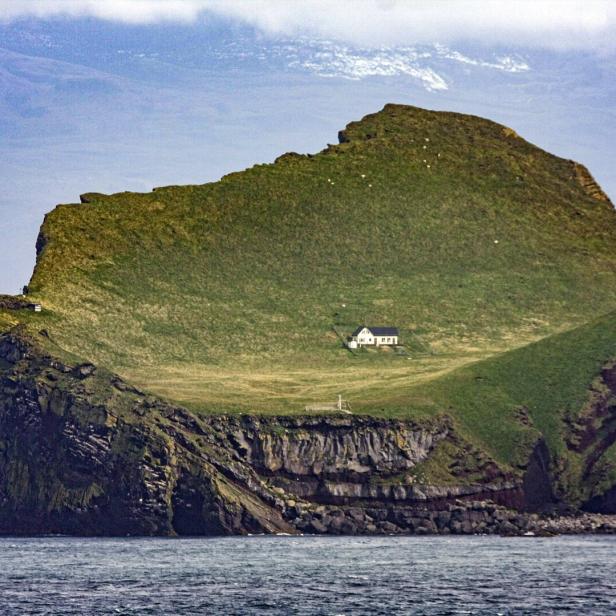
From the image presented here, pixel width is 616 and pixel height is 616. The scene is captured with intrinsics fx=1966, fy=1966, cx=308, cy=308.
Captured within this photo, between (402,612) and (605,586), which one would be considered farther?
(605,586)

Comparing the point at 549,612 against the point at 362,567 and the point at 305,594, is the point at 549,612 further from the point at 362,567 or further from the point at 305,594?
the point at 362,567

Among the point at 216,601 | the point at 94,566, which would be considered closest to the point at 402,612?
the point at 216,601

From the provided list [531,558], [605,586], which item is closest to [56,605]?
[605,586]

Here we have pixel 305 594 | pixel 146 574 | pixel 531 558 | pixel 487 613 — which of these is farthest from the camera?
pixel 531 558

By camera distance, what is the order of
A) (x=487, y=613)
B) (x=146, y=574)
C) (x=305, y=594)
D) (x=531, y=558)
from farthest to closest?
(x=531, y=558)
(x=146, y=574)
(x=305, y=594)
(x=487, y=613)

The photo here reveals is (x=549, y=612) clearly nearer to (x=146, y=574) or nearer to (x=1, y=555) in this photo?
(x=146, y=574)

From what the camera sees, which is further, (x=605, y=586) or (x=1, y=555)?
(x=1, y=555)
